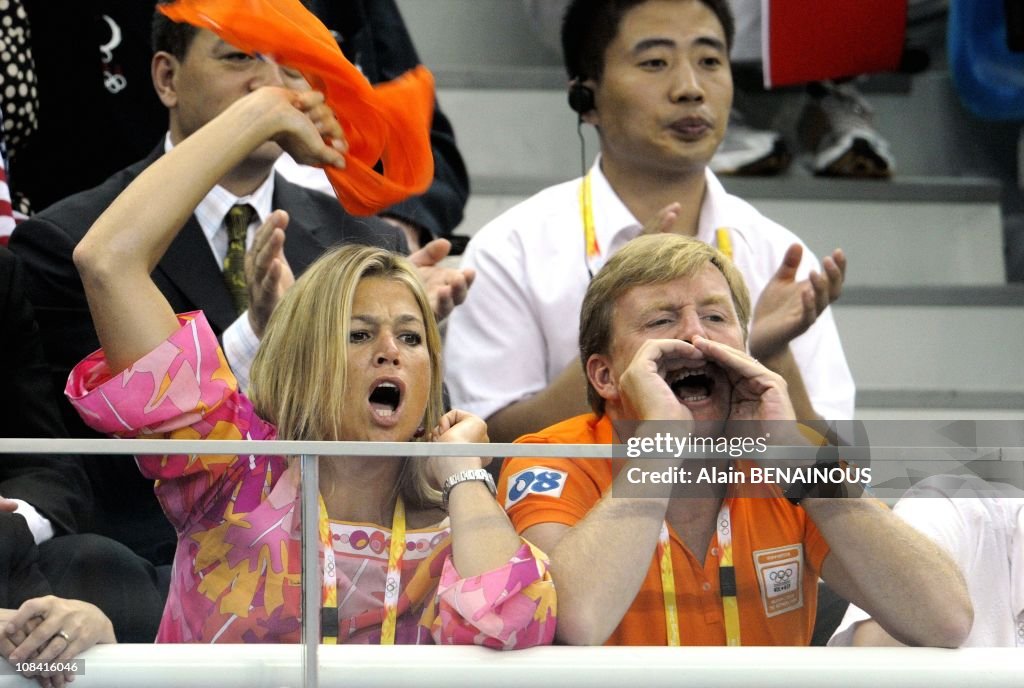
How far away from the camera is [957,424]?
141cm

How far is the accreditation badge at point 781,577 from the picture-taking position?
4.61ft

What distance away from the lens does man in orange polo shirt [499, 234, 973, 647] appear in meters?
1.35

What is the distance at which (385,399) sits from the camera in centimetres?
162

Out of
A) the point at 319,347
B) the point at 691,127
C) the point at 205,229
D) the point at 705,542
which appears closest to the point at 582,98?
the point at 691,127

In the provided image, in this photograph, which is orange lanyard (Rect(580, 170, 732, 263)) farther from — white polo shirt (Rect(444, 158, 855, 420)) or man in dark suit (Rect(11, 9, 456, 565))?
man in dark suit (Rect(11, 9, 456, 565))

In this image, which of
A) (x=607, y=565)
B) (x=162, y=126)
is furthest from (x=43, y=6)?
(x=607, y=565)

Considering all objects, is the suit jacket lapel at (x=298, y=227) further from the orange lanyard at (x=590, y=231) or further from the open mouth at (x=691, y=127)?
the open mouth at (x=691, y=127)

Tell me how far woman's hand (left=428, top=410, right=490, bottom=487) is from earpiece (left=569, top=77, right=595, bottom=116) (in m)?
1.02

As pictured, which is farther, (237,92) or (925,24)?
(925,24)

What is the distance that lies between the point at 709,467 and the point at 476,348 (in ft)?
3.02

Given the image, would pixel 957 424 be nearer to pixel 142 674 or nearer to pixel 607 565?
pixel 607 565

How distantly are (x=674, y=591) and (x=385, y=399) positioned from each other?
16.1 inches

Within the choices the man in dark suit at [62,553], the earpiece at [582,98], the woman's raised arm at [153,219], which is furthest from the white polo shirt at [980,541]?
the earpiece at [582,98]

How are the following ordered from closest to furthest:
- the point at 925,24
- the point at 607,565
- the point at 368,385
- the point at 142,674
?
the point at 142,674 → the point at 607,565 → the point at 368,385 → the point at 925,24
